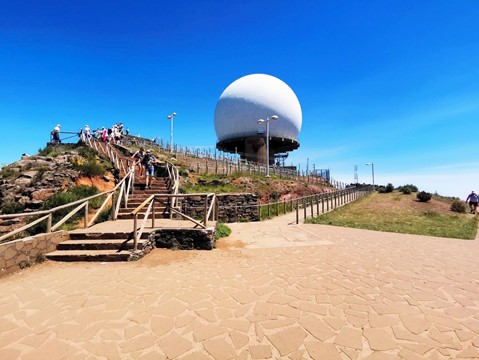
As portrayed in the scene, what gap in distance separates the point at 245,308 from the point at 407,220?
584 inches

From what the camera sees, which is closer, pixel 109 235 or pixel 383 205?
pixel 109 235

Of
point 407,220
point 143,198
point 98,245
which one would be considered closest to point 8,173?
point 143,198

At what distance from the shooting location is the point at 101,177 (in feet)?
47.9

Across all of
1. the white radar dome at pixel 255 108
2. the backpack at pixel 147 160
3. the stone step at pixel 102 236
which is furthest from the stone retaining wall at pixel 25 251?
the white radar dome at pixel 255 108

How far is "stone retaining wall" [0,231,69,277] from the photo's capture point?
18.4 feet

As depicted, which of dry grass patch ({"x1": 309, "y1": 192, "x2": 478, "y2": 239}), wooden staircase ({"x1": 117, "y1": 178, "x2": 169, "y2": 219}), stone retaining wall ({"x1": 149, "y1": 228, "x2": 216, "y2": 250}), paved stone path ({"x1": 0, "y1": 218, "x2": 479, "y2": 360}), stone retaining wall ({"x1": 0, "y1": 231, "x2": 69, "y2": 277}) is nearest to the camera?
paved stone path ({"x1": 0, "y1": 218, "x2": 479, "y2": 360})

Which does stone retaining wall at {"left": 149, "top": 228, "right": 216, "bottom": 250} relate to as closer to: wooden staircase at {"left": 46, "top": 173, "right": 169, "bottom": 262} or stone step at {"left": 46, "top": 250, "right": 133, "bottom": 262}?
wooden staircase at {"left": 46, "top": 173, "right": 169, "bottom": 262}

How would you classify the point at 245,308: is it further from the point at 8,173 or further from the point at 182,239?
the point at 8,173

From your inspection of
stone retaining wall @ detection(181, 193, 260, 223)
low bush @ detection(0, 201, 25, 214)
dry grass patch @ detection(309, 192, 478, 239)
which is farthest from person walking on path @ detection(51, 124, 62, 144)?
dry grass patch @ detection(309, 192, 478, 239)

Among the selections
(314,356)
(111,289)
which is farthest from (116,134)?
(314,356)

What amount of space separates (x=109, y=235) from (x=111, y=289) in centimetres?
293

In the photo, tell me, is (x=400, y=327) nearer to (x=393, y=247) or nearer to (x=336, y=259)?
(x=336, y=259)

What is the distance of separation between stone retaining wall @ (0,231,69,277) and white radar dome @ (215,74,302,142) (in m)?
31.2

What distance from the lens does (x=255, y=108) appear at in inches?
1415
